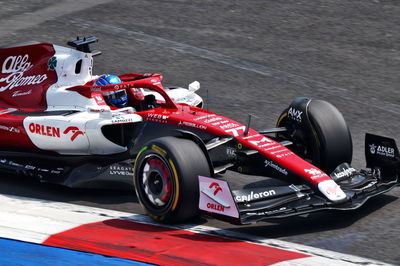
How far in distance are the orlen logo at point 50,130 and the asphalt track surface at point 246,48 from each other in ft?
1.88

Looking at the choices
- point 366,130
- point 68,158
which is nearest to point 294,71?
point 366,130

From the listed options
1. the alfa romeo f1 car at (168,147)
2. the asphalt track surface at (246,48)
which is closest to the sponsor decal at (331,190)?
the alfa romeo f1 car at (168,147)

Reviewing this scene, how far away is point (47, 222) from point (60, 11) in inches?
366

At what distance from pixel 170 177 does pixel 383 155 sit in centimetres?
226

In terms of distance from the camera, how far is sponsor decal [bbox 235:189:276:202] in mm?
7429

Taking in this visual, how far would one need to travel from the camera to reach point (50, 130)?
891 centimetres

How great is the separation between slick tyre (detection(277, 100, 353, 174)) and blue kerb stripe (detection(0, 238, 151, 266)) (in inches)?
105

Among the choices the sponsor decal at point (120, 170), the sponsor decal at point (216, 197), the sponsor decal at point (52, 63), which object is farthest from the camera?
the sponsor decal at point (52, 63)

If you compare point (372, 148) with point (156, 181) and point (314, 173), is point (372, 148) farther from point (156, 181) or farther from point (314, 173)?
point (156, 181)

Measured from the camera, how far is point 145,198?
7730 mm

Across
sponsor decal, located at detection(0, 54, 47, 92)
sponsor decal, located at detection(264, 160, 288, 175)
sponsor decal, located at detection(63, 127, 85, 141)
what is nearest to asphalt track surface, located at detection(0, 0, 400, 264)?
sponsor decal, located at detection(63, 127, 85, 141)

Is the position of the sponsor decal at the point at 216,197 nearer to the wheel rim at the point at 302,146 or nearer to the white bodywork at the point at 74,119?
the white bodywork at the point at 74,119

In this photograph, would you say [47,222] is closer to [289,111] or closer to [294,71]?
[289,111]

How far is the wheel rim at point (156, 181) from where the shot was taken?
296 inches
